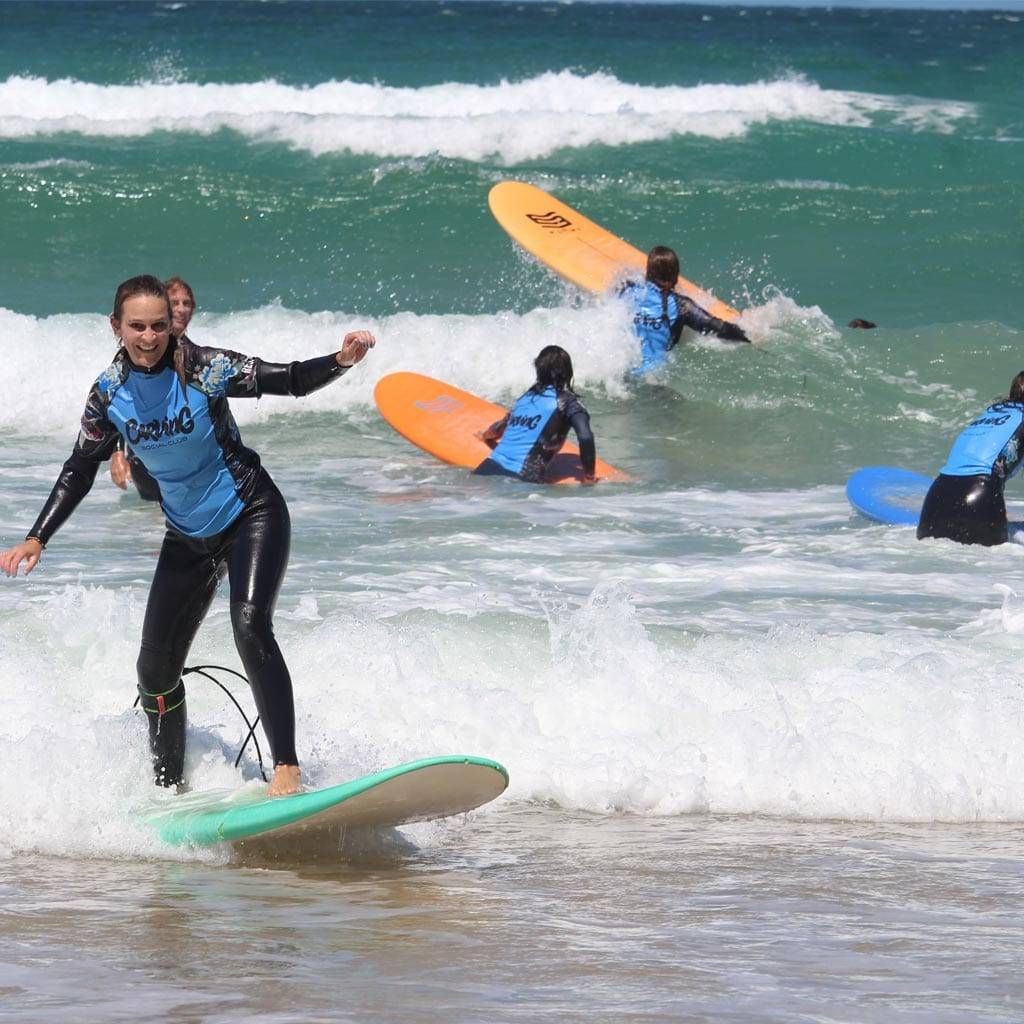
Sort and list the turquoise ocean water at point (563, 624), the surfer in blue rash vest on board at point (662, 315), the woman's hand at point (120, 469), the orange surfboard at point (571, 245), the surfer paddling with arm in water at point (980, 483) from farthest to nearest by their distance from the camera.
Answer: the orange surfboard at point (571, 245) → the surfer in blue rash vest on board at point (662, 315) → the surfer paddling with arm in water at point (980, 483) → the woman's hand at point (120, 469) → the turquoise ocean water at point (563, 624)

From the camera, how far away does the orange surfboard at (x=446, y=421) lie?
9617mm

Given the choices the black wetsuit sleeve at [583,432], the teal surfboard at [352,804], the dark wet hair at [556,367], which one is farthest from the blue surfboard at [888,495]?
the teal surfboard at [352,804]

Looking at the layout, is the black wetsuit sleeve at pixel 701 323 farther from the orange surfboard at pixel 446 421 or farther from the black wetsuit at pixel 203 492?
the black wetsuit at pixel 203 492

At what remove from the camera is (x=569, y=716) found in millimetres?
5648

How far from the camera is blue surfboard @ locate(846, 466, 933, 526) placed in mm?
8328

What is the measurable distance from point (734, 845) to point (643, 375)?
725 cm

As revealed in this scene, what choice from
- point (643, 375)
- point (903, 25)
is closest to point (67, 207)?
point (643, 375)

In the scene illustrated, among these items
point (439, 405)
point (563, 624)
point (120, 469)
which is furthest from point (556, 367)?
point (563, 624)

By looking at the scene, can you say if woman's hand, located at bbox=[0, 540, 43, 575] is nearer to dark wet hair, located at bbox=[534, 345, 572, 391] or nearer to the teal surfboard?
the teal surfboard

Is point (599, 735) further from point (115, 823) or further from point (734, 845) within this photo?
point (115, 823)

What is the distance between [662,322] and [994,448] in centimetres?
386

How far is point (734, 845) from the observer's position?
15.6ft

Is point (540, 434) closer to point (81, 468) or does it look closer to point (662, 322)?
point (662, 322)

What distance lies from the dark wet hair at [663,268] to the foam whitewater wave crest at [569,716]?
197 inches
